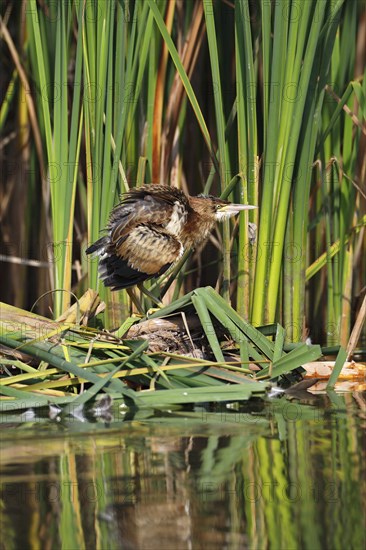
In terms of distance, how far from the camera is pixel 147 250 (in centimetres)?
569

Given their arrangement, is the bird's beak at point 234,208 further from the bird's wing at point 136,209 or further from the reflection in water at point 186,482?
the reflection in water at point 186,482

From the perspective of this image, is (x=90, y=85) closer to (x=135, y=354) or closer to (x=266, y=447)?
(x=135, y=354)

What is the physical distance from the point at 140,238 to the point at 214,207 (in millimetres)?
616

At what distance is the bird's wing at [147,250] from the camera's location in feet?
18.6

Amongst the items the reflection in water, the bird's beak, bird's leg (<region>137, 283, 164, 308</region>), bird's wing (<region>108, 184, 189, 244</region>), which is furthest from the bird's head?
the reflection in water

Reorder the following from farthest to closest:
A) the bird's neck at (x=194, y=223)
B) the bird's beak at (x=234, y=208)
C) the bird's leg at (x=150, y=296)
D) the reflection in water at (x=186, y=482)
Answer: the bird's neck at (x=194, y=223), the bird's leg at (x=150, y=296), the bird's beak at (x=234, y=208), the reflection in water at (x=186, y=482)

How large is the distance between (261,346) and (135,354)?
32.4 inches

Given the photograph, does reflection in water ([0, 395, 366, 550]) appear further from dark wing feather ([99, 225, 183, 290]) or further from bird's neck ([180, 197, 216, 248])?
bird's neck ([180, 197, 216, 248])

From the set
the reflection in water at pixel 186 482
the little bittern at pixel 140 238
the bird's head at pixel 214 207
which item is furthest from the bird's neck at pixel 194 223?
the reflection in water at pixel 186 482

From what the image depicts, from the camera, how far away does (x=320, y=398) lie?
4836mm

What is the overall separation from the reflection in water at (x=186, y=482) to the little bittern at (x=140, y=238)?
147 centimetres

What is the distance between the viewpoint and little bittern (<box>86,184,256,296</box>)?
5.64 m

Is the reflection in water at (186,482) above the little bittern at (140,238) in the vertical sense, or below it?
below

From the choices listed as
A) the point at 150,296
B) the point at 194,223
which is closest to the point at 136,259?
the point at 150,296
